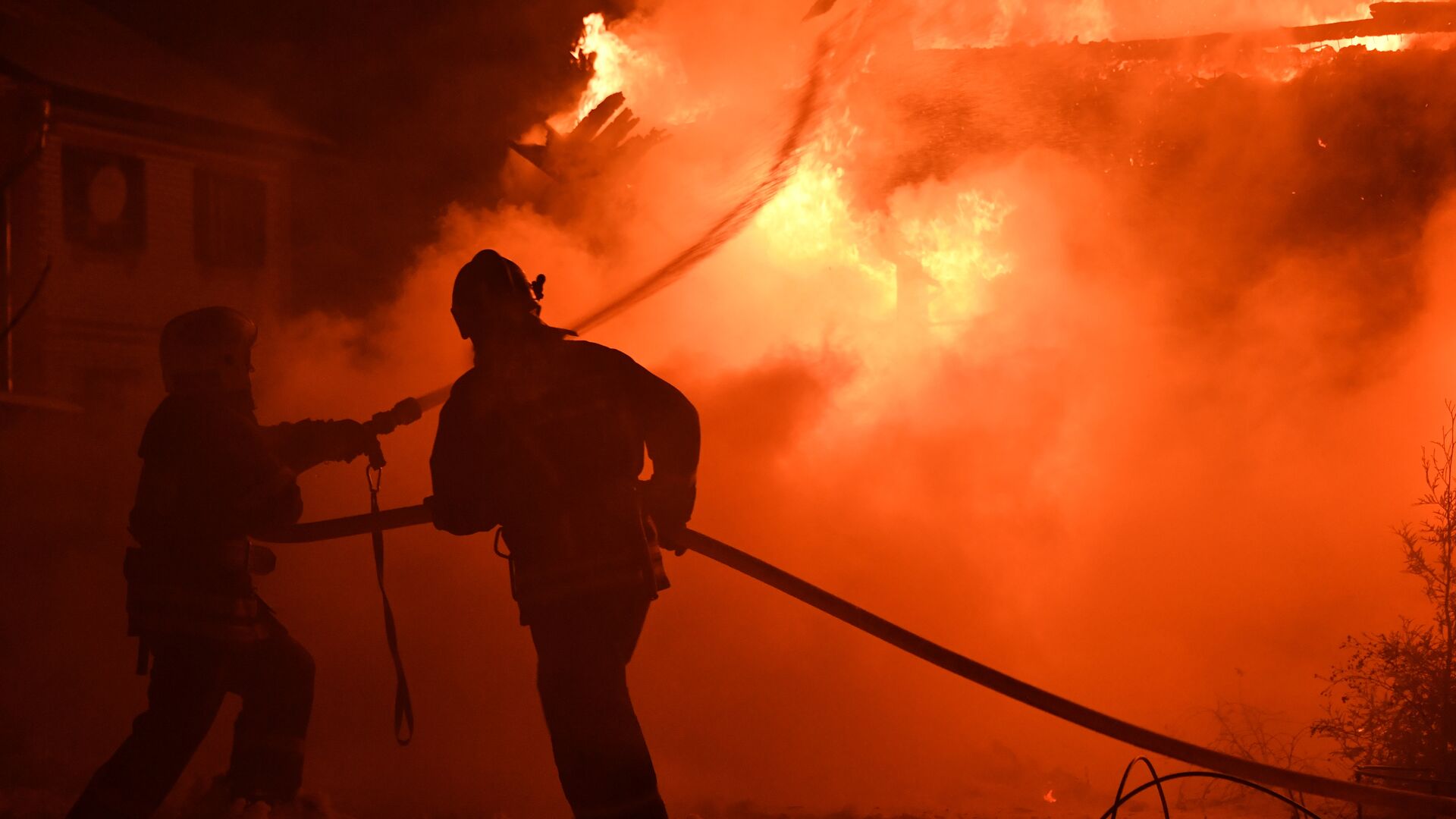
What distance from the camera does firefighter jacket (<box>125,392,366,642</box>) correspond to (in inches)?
159

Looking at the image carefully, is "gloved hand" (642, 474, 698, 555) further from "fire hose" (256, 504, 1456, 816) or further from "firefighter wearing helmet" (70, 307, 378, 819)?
"firefighter wearing helmet" (70, 307, 378, 819)

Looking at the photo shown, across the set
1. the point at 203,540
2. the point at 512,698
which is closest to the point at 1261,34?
the point at 512,698

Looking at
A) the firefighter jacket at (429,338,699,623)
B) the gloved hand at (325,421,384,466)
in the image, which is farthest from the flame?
the firefighter jacket at (429,338,699,623)

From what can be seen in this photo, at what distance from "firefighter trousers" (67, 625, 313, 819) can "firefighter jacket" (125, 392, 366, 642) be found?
0.10m

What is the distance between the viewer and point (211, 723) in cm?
404

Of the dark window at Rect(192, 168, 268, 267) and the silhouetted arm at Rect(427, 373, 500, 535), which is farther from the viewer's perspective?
the dark window at Rect(192, 168, 268, 267)

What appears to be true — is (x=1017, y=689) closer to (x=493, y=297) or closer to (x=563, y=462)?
(x=563, y=462)

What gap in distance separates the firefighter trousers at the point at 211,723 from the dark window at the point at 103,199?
10.5 m

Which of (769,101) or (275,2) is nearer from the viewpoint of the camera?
(769,101)

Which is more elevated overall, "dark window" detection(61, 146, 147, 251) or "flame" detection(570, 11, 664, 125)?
"dark window" detection(61, 146, 147, 251)

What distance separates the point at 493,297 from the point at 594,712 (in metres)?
1.37

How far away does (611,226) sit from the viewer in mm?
8984

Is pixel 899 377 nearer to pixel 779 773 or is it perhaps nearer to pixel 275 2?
pixel 779 773

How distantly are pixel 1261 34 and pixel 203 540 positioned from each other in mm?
9655
